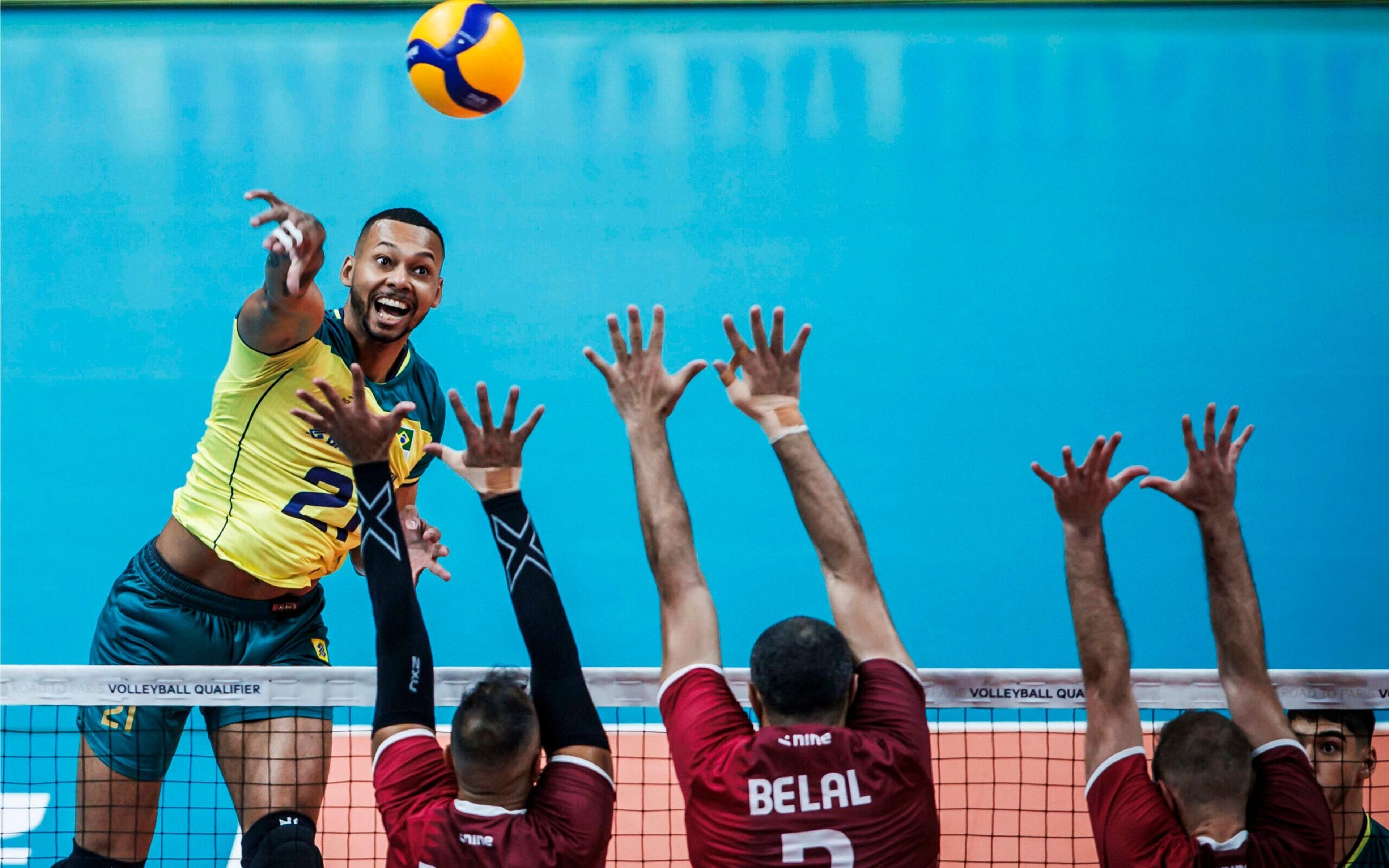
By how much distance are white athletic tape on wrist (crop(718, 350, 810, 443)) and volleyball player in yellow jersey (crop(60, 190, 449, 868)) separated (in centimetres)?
144

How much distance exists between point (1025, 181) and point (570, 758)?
18.1ft

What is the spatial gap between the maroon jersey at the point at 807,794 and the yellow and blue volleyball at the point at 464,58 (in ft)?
10.0

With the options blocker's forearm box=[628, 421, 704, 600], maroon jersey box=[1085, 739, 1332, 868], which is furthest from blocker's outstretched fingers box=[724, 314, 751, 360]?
maroon jersey box=[1085, 739, 1332, 868]

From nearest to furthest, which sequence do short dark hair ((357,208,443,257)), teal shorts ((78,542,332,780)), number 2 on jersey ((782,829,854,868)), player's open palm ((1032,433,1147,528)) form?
number 2 on jersey ((782,829,854,868)) → player's open palm ((1032,433,1147,528)) → teal shorts ((78,542,332,780)) → short dark hair ((357,208,443,257))

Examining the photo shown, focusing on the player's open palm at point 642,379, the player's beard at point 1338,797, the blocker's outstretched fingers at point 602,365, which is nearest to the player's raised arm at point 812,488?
the player's open palm at point 642,379

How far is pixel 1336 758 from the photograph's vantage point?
352cm

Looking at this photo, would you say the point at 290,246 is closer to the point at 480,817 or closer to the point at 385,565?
the point at 385,565

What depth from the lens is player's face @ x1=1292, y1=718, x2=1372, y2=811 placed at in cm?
346

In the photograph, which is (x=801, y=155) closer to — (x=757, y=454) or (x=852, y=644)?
(x=757, y=454)

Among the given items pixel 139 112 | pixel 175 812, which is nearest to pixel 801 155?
pixel 139 112

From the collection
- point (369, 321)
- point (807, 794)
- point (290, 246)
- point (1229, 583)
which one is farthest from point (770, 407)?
point (369, 321)

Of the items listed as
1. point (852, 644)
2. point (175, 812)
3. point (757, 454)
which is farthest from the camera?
point (757, 454)

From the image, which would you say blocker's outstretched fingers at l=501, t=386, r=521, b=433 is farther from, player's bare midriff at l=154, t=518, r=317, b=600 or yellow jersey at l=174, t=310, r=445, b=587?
player's bare midriff at l=154, t=518, r=317, b=600

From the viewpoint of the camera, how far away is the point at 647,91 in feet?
23.0
